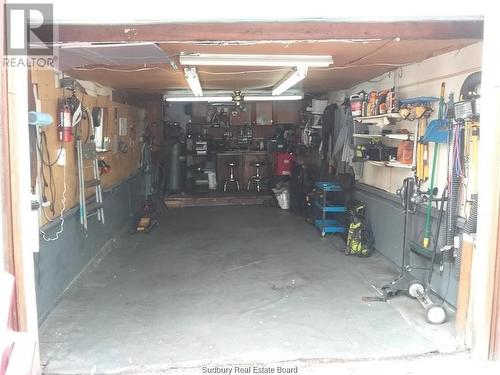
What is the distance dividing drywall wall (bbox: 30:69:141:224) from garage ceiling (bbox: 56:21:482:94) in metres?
0.30

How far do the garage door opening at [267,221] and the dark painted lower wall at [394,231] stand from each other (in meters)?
0.02

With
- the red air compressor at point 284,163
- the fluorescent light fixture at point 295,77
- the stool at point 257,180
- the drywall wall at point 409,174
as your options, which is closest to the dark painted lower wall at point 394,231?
the drywall wall at point 409,174

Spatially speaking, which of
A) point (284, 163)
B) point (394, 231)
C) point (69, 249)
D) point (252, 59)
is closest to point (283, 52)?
point (252, 59)

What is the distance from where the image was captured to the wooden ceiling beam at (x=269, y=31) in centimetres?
274

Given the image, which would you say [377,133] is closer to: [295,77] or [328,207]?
[295,77]

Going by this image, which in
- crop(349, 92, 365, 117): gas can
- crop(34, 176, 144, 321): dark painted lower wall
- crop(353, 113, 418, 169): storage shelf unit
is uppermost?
crop(349, 92, 365, 117): gas can

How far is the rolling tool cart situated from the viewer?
6625 mm

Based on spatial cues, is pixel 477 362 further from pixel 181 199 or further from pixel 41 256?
pixel 181 199

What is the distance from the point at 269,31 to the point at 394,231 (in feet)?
10.5

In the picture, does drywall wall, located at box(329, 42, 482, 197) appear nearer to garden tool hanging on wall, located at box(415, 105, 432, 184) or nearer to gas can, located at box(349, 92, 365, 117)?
garden tool hanging on wall, located at box(415, 105, 432, 184)

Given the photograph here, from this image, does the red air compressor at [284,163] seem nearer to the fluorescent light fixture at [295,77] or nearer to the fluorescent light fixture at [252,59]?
the fluorescent light fixture at [295,77]

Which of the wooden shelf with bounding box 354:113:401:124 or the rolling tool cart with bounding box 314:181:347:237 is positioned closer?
the wooden shelf with bounding box 354:113:401:124

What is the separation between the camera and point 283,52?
3.90 meters

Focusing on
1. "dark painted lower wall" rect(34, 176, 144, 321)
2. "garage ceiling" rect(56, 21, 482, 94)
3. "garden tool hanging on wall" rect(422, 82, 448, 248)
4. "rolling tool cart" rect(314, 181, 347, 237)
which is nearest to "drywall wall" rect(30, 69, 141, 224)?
"dark painted lower wall" rect(34, 176, 144, 321)
